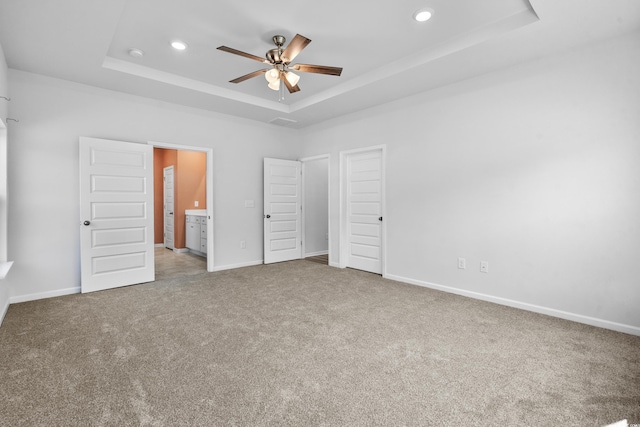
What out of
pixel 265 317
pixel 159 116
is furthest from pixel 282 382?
pixel 159 116

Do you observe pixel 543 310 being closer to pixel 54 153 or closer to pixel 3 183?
pixel 3 183

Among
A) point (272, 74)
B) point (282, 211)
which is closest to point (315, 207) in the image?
point (282, 211)

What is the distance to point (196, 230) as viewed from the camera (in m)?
6.59

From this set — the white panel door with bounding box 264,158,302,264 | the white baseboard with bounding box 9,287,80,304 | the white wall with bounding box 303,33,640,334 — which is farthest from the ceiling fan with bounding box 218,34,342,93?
the white baseboard with bounding box 9,287,80,304

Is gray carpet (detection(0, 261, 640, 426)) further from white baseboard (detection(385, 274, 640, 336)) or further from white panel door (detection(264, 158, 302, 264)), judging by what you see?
white panel door (detection(264, 158, 302, 264))

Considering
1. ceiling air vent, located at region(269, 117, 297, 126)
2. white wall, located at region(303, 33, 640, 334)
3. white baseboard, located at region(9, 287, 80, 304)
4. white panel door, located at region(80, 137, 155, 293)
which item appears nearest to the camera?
white wall, located at region(303, 33, 640, 334)

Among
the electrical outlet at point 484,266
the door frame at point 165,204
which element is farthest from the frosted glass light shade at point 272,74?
the door frame at point 165,204

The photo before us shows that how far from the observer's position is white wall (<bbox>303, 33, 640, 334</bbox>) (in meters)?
2.77

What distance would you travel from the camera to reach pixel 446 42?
3143mm

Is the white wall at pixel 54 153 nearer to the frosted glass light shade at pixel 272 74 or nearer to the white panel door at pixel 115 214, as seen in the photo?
the white panel door at pixel 115 214

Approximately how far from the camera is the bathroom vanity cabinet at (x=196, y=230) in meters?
6.28

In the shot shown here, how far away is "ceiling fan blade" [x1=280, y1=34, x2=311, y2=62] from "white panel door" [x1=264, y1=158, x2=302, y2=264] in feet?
9.37

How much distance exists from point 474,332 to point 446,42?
286cm

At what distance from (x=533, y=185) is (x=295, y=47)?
2810 mm
